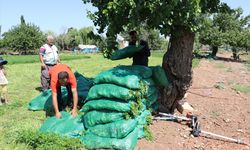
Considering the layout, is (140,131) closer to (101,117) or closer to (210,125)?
(101,117)

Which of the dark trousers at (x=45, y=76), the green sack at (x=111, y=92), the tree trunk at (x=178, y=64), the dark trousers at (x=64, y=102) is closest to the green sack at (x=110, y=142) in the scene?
the green sack at (x=111, y=92)

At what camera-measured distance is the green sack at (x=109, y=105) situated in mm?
6066

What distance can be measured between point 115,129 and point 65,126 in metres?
1.01

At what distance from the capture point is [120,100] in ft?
20.5

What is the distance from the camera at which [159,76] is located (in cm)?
735

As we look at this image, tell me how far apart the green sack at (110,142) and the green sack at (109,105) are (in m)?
0.44

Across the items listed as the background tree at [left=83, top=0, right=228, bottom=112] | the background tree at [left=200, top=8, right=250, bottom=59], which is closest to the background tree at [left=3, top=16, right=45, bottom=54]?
the background tree at [left=200, top=8, right=250, bottom=59]

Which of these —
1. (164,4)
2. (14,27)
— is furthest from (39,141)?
(14,27)

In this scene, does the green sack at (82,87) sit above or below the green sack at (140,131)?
above

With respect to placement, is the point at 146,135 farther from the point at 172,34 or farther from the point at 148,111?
the point at 172,34

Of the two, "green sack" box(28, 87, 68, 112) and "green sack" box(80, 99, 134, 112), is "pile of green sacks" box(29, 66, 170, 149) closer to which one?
"green sack" box(80, 99, 134, 112)

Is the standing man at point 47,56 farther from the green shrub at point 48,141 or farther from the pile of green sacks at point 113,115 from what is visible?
the green shrub at point 48,141

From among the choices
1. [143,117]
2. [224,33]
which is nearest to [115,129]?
[143,117]

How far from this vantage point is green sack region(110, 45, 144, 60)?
754cm
